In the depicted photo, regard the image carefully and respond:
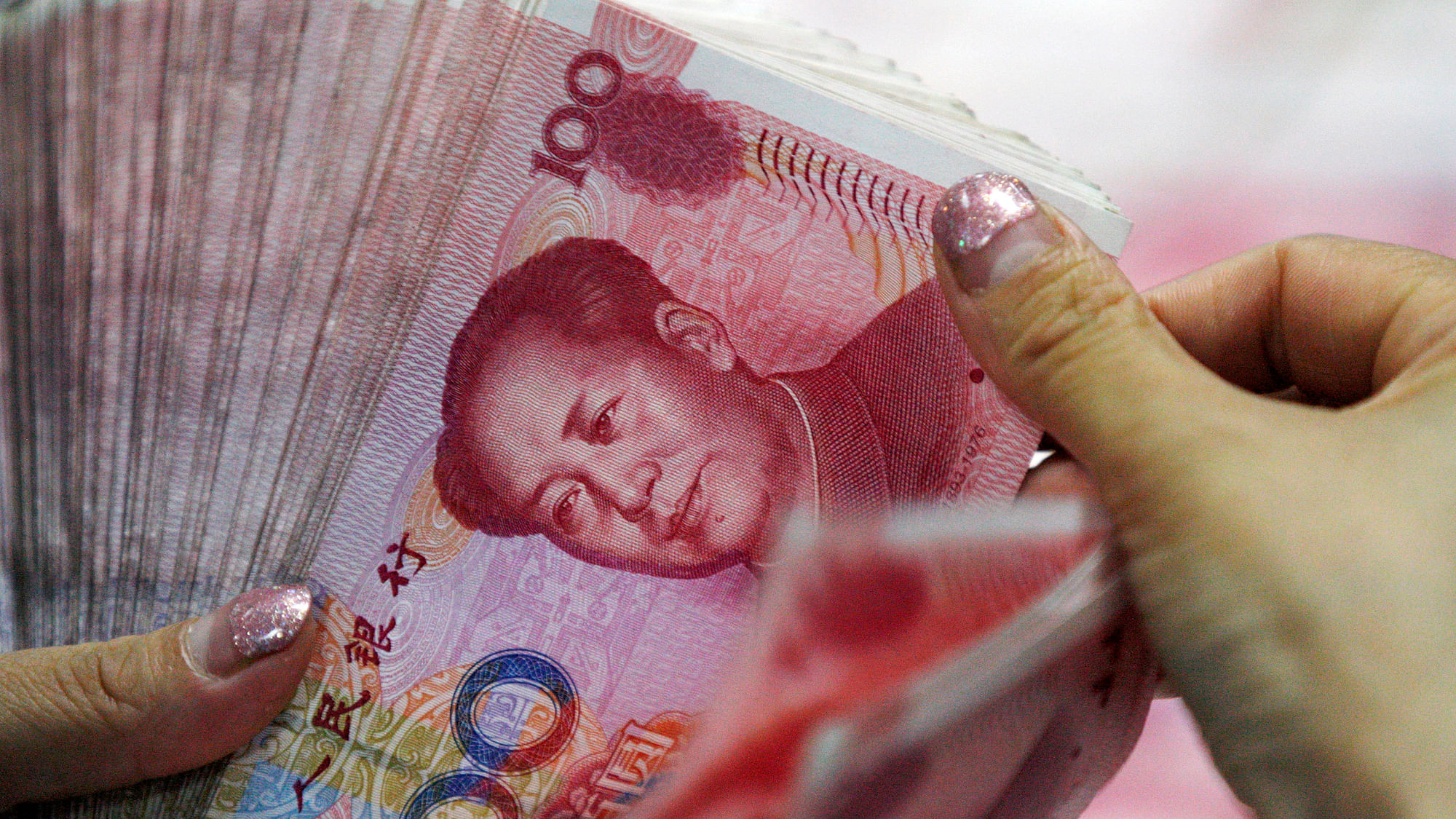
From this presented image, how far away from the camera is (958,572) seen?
0.49m

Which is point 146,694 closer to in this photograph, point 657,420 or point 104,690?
point 104,690

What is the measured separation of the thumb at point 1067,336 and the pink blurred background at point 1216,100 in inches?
20.8

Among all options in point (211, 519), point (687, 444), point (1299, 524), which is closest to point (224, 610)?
point (211, 519)

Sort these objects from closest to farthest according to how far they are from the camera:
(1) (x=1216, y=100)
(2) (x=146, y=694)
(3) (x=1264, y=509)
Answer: (3) (x=1264, y=509) < (2) (x=146, y=694) < (1) (x=1216, y=100)

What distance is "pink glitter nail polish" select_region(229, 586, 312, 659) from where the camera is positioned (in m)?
0.50

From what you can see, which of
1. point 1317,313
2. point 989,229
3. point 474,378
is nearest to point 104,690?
point 474,378

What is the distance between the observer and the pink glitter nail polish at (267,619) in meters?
0.50

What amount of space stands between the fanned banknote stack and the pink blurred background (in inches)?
15.0

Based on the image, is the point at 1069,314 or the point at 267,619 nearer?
the point at 1069,314

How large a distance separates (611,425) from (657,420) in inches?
1.1

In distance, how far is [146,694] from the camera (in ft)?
1.60

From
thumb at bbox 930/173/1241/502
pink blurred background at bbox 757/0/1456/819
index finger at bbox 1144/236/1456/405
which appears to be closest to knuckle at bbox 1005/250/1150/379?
thumb at bbox 930/173/1241/502

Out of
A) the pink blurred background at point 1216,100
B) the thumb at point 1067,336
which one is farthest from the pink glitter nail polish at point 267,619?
the pink blurred background at point 1216,100

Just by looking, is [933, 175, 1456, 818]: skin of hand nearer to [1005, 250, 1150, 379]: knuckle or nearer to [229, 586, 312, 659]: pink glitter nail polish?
[1005, 250, 1150, 379]: knuckle
